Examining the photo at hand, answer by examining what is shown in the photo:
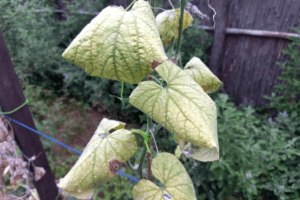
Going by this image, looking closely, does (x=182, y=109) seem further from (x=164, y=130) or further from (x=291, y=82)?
(x=291, y=82)

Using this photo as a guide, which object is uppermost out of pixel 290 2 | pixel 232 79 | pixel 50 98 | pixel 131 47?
pixel 290 2

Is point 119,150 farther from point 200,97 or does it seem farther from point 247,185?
point 247,185

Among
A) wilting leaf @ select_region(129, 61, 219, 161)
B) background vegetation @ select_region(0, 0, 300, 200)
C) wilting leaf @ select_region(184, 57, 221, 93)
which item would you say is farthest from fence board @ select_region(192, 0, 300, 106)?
wilting leaf @ select_region(129, 61, 219, 161)

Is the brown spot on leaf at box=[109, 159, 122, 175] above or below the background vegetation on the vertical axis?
above

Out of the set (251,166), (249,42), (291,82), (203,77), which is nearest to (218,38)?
(249,42)

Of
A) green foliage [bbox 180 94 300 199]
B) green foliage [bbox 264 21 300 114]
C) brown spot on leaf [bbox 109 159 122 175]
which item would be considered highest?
brown spot on leaf [bbox 109 159 122 175]

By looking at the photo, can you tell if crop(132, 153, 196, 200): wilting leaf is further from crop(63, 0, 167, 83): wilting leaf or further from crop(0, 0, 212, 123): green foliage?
crop(0, 0, 212, 123): green foliage

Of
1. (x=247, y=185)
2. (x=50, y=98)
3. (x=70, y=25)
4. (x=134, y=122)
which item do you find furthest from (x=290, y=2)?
(x=50, y=98)
